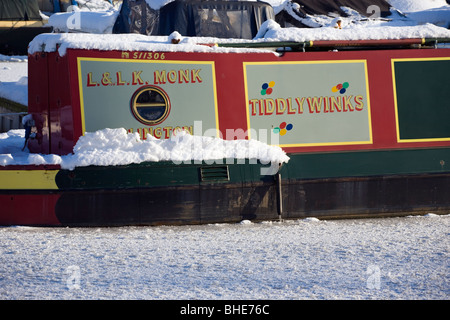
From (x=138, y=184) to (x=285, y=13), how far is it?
16.9 metres

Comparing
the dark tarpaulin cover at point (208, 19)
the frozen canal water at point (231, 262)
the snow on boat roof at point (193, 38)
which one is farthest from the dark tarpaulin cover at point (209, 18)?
the frozen canal water at point (231, 262)

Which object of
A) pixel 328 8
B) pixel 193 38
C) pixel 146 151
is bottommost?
pixel 146 151

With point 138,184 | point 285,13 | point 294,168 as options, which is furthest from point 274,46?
point 285,13

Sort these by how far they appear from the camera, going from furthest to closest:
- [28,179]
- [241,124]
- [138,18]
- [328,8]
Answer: [328,8] → [138,18] → [241,124] → [28,179]

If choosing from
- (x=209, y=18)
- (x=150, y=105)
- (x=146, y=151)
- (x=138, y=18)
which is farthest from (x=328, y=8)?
(x=146, y=151)

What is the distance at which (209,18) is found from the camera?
8781mm

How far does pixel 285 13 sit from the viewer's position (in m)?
22.8

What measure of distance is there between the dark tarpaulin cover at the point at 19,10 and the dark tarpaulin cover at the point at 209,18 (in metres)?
16.0

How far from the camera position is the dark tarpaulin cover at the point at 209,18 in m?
8.77

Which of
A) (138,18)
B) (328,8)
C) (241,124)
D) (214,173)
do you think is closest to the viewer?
(214,173)

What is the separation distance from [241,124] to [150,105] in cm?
105

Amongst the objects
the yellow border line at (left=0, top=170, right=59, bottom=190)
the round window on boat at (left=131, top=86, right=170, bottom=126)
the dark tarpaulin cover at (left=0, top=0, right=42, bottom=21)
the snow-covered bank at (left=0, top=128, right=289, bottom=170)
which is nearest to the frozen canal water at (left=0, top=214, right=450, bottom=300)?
the yellow border line at (left=0, top=170, right=59, bottom=190)

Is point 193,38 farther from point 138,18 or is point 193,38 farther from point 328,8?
point 328,8

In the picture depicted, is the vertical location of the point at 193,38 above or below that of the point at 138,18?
below
